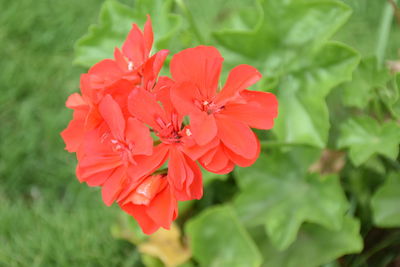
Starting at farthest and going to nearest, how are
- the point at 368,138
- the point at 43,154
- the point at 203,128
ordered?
the point at 43,154, the point at 368,138, the point at 203,128

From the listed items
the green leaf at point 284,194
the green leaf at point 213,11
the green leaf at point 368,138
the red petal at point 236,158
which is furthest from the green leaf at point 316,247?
the green leaf at point 213,11

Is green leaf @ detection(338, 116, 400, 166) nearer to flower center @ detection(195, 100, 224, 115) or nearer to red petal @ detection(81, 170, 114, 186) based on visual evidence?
flower center @ detection(195, 100, 224, 115)

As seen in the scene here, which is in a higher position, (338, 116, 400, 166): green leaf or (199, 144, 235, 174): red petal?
(199, 144, 235, 174): red petal

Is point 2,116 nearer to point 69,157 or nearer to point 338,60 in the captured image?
point 69,157

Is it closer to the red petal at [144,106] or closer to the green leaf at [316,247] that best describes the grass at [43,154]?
the green leaf at [316,247]

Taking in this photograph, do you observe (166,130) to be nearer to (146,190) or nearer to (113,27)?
(146,190)

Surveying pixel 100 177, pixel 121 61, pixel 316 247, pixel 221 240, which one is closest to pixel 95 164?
pixel 100 177

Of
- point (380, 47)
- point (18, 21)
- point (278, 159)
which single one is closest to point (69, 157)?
point (18, 21)

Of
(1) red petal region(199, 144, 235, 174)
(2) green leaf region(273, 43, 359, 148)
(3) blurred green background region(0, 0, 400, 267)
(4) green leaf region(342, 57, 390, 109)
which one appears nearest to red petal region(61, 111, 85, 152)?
(1) red petal region(199, 144, 235, 174)
